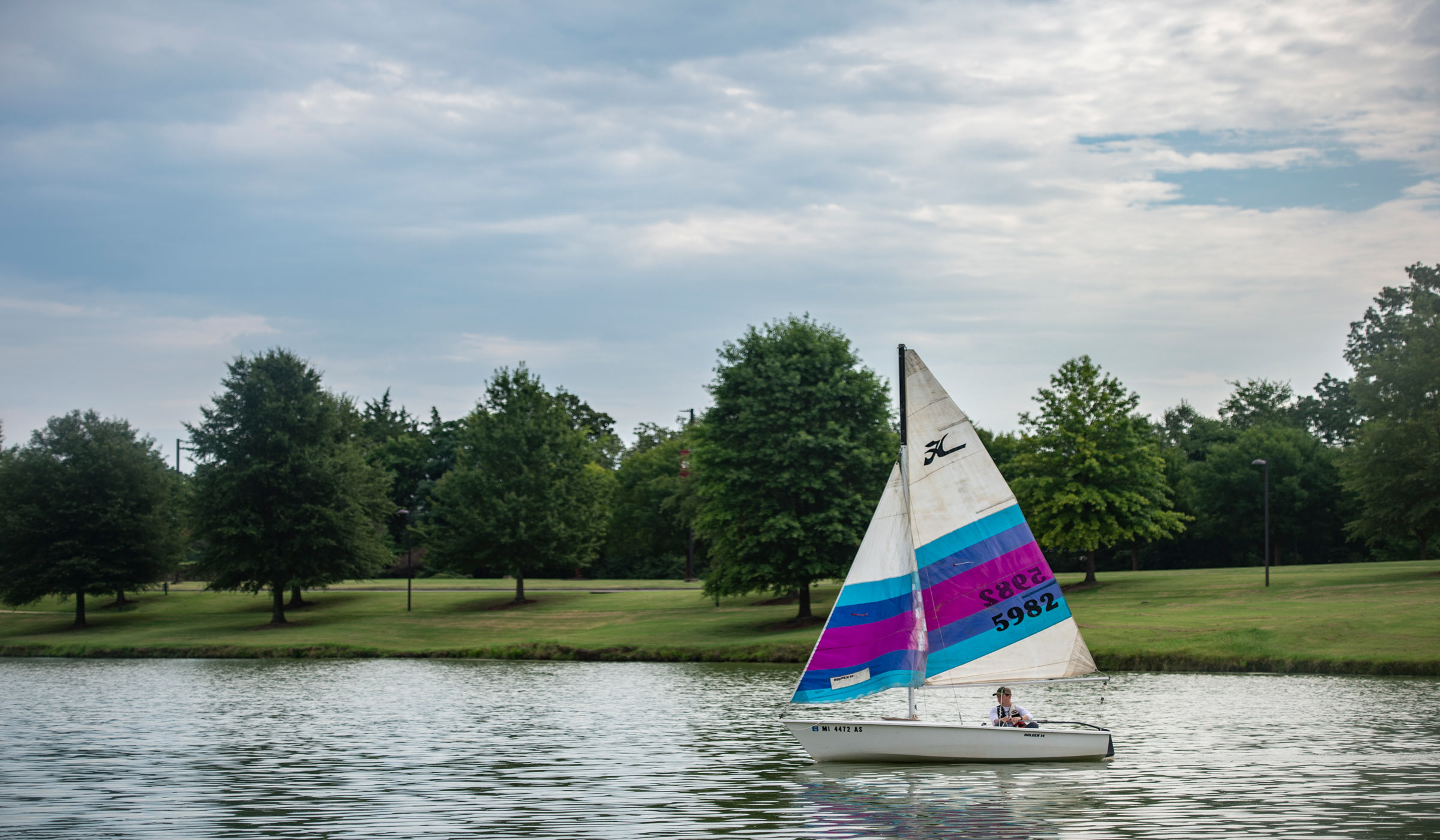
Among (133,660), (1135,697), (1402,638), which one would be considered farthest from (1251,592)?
(133,660)

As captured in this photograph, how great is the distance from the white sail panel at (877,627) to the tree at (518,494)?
174ft

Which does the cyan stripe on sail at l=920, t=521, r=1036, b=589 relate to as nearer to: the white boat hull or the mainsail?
the mainsail

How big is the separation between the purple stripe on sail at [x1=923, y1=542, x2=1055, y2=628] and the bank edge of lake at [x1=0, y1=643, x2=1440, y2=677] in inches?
930

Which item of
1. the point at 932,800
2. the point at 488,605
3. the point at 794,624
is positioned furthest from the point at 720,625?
the point at 932,800

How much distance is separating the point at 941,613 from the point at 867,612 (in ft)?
4.91

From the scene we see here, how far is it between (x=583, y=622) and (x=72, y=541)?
32108 millimetres

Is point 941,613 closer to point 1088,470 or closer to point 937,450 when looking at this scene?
point 937,450

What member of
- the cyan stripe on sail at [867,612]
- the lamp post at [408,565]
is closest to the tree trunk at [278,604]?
the lamp post at [408,565]

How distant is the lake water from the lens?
1898 centimetres

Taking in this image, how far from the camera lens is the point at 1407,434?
209ft

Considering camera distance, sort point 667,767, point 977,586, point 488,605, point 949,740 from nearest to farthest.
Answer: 1. point 949,740
2. point 977,586
3. point 667,767
4. point 488,605

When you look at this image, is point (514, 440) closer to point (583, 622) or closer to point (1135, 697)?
point (583, 622)

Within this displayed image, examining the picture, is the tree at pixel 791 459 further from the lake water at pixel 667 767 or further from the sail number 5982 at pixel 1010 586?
the sail number 5982 at pixel 1010 586

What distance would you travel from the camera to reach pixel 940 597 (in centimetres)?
2439
